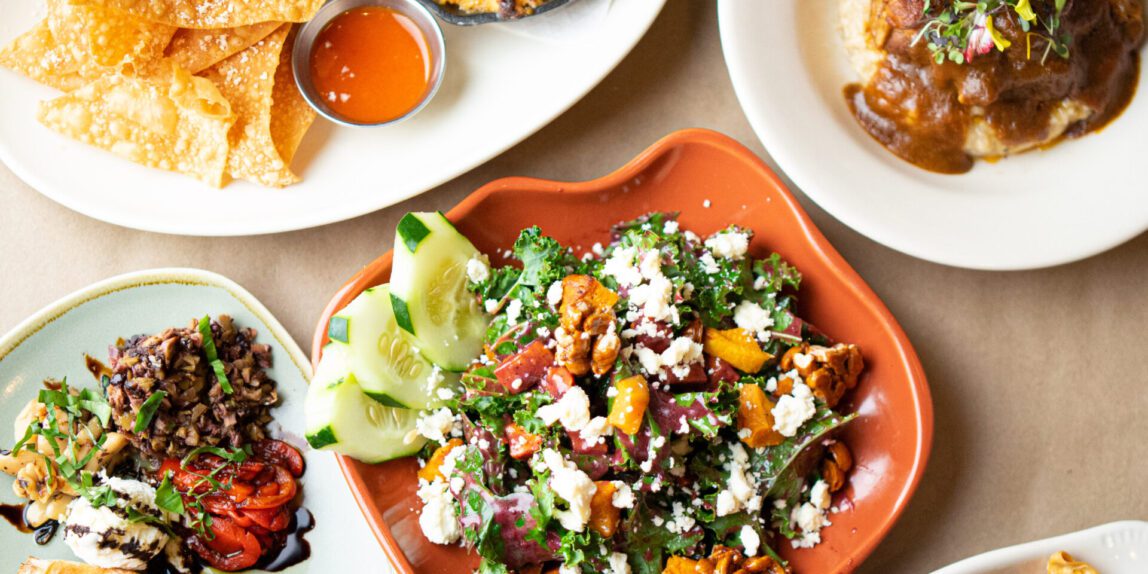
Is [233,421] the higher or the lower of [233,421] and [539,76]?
the lower

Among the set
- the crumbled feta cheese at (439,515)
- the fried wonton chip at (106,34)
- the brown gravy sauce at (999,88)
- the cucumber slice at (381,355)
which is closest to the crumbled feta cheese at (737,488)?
the crumbled feta cheese at (439,515)

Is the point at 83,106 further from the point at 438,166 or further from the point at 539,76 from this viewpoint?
the point at 539,76

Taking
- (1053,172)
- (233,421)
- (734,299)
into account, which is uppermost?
(1053,172)

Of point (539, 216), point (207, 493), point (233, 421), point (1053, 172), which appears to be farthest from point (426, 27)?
point (1053, 172)

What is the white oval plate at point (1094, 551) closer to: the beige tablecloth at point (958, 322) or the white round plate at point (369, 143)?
the beige tablecloth at point (958, 322)

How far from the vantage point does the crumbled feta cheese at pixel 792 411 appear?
2525mm

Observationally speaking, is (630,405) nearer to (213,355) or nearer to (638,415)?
(638,415)

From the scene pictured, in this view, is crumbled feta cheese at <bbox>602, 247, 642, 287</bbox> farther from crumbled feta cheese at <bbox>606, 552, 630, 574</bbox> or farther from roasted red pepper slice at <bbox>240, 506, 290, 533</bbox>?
roasted red pepper slice at <bbox>240, 506, 290, 533</bbox>

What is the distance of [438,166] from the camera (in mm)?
2947

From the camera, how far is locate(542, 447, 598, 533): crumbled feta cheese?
237cm

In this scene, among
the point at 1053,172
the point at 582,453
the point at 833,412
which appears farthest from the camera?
the point at 1053,172

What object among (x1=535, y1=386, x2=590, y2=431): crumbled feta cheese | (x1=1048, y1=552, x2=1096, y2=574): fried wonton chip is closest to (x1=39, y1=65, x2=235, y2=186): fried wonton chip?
(x1=535, y1=386, x2=590, y2=431): crumbled feta cheese

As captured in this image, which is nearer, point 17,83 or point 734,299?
point 734,299

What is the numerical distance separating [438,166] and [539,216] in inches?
15.2
